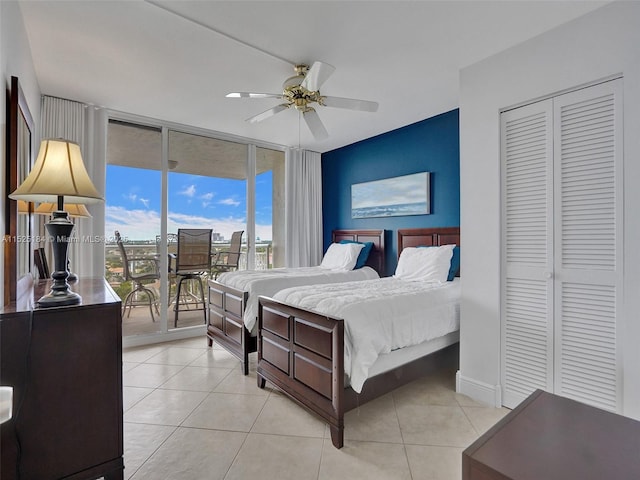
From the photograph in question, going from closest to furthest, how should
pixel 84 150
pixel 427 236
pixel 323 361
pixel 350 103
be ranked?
1. pixel 323 361
2. pixel 350 103
3. pixel 84 150
4. pixel 427 236

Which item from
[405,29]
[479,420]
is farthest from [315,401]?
[405,29]

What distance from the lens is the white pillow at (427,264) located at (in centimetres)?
315

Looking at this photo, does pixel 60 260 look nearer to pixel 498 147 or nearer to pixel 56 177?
pixel 56 177

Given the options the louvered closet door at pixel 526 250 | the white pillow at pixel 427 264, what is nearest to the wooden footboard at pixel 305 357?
the louvered closet door at pixel 526 250

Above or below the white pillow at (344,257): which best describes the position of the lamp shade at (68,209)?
above

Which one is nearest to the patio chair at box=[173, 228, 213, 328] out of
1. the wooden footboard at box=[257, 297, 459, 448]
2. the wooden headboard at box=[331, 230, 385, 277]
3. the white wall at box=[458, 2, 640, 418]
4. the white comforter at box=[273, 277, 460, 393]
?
the wooden footboard at box=[257, 297, 459, 448]

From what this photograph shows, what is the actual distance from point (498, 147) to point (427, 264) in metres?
1.31

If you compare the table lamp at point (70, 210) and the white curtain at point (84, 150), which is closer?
the table lamp at point (70, 210)

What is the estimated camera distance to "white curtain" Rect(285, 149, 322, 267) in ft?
16.4

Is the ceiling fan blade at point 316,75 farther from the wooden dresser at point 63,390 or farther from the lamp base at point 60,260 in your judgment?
the wooden dresser at point 63,390

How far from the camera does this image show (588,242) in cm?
197

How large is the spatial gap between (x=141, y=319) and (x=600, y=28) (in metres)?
4.83

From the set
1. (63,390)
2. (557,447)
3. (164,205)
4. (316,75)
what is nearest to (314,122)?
(316,75)

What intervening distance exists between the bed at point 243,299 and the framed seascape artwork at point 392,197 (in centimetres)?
85
